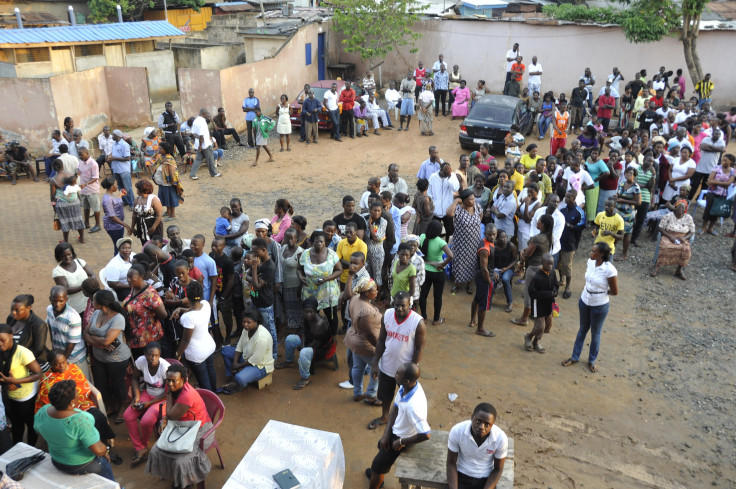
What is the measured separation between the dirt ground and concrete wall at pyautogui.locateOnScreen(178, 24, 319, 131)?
25.4 feet

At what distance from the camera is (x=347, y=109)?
1833 centimetres

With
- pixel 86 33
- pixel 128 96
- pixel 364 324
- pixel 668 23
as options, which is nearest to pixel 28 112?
pixel 128 96

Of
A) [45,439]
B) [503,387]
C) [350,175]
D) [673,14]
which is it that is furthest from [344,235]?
[673,14]

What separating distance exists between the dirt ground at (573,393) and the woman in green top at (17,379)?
3.22 feet

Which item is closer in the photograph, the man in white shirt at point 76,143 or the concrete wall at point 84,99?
the man in white shirt at point 76,143

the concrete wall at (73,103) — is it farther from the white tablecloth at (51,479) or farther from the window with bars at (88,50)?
the white tablecloth at (51,479)

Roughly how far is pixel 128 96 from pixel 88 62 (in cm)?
309

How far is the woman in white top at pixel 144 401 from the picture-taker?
5.89 metres

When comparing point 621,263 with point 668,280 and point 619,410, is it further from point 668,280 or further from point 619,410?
point 619,410

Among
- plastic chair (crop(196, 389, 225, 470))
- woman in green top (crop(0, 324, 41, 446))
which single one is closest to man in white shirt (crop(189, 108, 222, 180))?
woman in green top (crop(0, 324, 41, 446))

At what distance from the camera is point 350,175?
15266 millimetres

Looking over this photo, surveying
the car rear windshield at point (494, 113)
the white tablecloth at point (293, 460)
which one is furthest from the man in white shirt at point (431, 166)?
the car rear windshield at point (494, 113)

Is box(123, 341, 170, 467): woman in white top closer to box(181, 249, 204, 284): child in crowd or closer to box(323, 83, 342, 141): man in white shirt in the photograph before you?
box(181, 249, 204, 284): child in crowd

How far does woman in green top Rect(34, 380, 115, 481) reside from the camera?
189 inches
